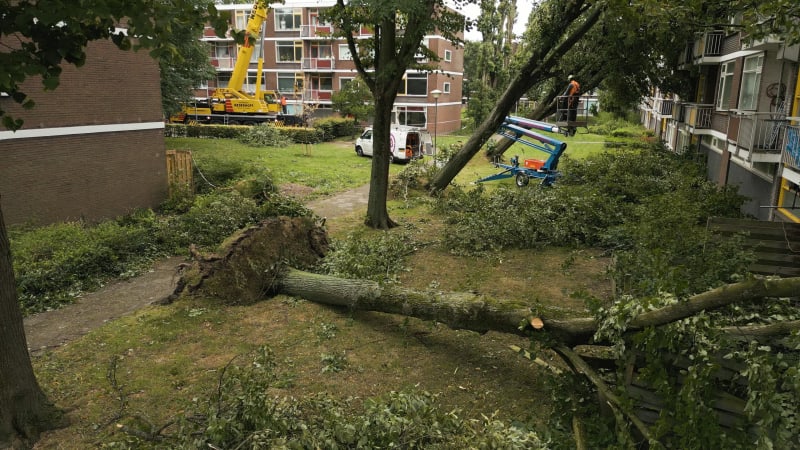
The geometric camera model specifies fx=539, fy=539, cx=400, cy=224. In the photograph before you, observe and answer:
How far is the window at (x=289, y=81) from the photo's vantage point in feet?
150

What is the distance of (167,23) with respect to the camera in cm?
496

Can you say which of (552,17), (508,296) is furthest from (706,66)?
(508,296)

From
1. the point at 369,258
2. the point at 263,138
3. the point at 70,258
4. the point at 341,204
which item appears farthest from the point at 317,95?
the point at 369,258

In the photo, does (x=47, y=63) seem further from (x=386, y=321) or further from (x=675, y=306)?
(x=675, y=306)

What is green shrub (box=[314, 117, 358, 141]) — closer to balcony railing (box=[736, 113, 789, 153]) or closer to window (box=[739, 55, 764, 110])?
window (box=[739, 55, 764, 110])

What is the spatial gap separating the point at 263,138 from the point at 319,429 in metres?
28.7

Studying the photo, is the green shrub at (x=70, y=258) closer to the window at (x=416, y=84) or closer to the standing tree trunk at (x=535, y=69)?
the standing tree trunk at (x=535, y=69)

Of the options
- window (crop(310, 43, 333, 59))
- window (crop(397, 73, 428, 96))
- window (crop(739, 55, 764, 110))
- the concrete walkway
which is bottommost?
the concrete walkway

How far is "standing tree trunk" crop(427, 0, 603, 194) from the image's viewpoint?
47.6 ft

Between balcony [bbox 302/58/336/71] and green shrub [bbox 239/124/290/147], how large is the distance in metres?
14.1

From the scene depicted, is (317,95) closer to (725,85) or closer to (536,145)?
(536,145)

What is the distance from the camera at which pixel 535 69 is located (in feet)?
52.1

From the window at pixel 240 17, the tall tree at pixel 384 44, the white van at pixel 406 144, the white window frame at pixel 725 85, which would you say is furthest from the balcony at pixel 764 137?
the window at pixel 240 17

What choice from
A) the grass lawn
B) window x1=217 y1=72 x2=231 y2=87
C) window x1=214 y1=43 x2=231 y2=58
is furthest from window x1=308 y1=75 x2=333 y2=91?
the grass lawn
